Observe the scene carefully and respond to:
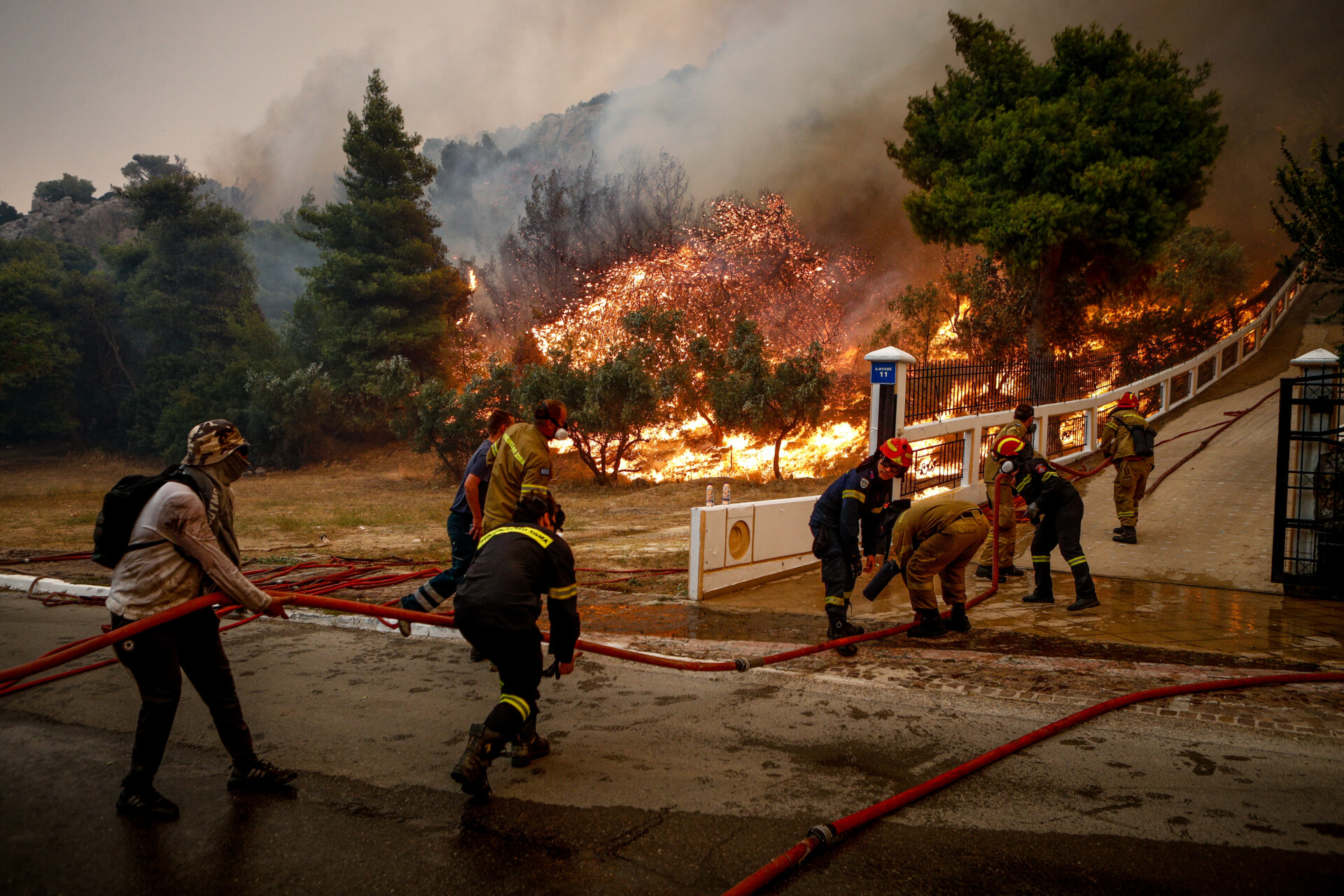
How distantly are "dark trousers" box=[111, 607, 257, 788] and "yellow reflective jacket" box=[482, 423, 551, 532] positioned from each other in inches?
83.4

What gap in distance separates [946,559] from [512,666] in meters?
3.97

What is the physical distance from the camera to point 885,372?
10258mm

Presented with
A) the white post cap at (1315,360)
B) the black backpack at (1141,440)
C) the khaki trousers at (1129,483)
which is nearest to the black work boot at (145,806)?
the khaki trousers at (1129,483)

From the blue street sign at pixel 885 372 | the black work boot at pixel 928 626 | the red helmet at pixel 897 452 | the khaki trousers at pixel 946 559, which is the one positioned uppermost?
the blue street sign at pixel 885 372

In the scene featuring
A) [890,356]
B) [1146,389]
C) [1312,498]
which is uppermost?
[1146,389]

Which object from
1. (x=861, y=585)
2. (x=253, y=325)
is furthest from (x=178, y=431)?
(x=861, y=585)

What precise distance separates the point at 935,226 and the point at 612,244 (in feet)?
81.6

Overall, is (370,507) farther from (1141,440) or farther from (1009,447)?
(1141,440)

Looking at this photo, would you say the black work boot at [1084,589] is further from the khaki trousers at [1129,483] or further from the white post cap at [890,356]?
the white post cap at [890,356]

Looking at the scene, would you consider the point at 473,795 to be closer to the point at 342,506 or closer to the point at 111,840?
the point at 111,840

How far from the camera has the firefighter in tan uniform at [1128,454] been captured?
10.1 meters

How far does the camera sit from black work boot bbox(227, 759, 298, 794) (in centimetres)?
383

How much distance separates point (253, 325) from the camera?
39281 millimetres

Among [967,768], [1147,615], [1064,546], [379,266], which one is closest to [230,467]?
[967,768]
